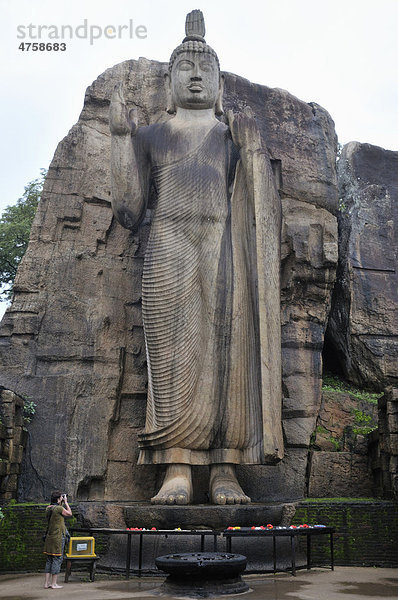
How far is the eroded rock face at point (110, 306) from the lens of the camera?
287 inches

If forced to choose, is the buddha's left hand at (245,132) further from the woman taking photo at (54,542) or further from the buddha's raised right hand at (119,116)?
the woman taking photo at (54,542)

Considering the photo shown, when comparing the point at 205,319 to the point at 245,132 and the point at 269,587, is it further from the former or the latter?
the point at 269,587

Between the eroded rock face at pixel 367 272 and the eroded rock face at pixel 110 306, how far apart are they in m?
0.61

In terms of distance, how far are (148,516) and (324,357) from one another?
4.52m

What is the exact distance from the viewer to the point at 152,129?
759 cm

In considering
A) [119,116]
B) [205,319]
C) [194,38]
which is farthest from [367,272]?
[119,116]

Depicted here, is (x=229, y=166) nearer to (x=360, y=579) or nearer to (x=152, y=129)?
(x=152, y=129)

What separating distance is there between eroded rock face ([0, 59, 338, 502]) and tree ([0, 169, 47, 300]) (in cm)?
543

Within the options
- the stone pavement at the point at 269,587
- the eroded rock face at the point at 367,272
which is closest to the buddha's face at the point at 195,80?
the eroded rock face at the point at 367,272

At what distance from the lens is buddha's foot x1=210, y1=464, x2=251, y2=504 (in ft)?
19.7

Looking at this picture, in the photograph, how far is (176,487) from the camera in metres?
6.15

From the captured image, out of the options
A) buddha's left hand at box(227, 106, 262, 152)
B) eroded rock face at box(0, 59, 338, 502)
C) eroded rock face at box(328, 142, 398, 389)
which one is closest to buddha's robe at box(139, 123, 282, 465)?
buddha's left hand at box(227, 106, 262, 152)

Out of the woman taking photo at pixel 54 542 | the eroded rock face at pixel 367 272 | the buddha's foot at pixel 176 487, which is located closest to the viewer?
the woman taking photo at pixel 54 542

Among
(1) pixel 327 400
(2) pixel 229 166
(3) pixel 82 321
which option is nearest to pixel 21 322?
(3) pixel 82 321
